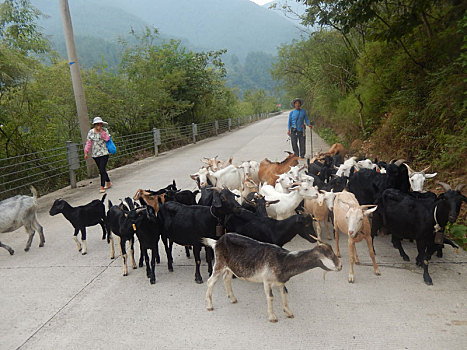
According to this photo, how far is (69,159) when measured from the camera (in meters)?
9.23

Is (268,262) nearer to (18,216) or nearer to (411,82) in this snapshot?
(18,216)

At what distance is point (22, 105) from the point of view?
9.64 metres

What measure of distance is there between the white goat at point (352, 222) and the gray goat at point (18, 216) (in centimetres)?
451

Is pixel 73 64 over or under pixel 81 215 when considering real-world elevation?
over

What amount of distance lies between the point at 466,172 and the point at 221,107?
886 inches

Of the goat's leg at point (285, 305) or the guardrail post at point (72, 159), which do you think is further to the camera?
the guardrail post at point (72, 159)

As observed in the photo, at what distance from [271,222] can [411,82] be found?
6.72 meters

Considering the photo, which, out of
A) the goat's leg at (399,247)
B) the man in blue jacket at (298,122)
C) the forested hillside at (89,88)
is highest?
the forested hillside at (89,88)

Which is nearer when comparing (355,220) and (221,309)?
(221,309)

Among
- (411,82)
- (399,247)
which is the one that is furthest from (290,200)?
(411,82)

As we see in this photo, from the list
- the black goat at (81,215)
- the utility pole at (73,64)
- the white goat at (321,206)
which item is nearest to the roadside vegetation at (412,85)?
the white goat at (321,206)

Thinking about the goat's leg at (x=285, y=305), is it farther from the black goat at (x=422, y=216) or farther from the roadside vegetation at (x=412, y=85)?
the roadside vegetation at (x=412, y=85)

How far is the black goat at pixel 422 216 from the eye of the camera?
3.60 metres

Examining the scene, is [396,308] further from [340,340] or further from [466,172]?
[466,172]
